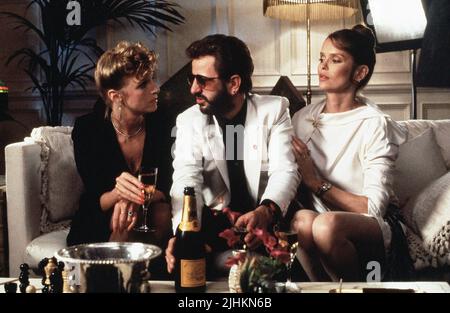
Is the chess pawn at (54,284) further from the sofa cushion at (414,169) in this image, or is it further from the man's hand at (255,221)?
the sofa cushion at (414,169)

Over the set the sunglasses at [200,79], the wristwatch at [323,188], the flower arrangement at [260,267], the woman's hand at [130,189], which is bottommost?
the flower arrangement at [260,267]

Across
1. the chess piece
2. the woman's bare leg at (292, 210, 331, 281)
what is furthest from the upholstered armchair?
the woman's bare leg at (292, 210, 331, 281)

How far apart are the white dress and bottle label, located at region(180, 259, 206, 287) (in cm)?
77

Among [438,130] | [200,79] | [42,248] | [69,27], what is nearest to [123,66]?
[200,79]

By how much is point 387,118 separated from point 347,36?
1.03ft

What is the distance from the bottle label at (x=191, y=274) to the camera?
1.34 metres

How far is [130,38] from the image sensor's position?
3.62 metres

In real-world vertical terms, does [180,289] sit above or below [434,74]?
below

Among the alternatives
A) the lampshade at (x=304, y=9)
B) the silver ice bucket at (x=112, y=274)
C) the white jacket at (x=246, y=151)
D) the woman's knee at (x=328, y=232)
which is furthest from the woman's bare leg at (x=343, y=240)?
the lampshade at (x=304, y=9)

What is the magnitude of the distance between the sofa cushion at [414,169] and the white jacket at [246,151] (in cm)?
46

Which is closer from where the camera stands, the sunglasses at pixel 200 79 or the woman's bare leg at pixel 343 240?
the woman's bare leg at pixel 343 240

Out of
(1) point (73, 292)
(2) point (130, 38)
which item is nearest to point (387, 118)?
(1) point (73, 292)

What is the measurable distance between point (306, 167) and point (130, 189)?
0.59 metres

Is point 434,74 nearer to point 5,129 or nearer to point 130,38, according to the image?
point 130,38
